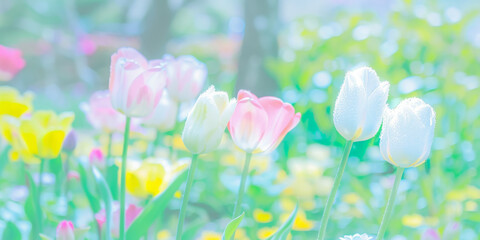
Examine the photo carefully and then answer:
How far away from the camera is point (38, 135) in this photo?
696mm

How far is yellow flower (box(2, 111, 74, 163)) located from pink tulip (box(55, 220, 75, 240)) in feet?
0.53

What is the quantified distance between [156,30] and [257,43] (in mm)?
2995

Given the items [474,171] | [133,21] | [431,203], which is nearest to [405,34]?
[474,171]

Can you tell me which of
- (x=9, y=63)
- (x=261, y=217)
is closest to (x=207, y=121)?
(x=261, y=217)

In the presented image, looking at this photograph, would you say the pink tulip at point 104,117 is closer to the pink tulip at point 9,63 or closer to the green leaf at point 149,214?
the green leaf at point 149,214

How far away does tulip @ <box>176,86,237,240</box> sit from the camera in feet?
1.65

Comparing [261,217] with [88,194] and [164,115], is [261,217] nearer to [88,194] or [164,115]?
[164,115]

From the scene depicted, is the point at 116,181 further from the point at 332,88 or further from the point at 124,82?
the point at 332,88

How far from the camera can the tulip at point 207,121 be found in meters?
0.50

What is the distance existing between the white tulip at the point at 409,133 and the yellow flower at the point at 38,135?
1.34 feet

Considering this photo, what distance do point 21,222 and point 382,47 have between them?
142cm

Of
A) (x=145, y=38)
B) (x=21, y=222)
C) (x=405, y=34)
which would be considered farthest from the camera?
(x=145, y=38)

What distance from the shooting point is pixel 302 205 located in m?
1.29

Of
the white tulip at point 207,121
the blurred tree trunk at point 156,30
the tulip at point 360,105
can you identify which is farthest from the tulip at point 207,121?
the blurred tree trunk at point 156,30
